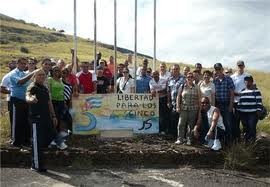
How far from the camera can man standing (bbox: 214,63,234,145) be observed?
41.7ft

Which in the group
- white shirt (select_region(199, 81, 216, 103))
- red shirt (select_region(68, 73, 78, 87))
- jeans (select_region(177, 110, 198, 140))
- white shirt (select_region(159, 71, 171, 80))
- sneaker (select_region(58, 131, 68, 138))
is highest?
white shirt (select_region(159, 71, 171, 80))

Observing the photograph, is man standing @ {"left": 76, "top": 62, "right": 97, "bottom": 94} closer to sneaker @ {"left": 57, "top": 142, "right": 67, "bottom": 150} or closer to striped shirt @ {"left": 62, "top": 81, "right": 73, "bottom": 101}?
Answer: striped shirt @ {"left": 62, "top": 81, "right": 73, "bottom": 101}

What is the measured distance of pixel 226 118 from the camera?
12711 millimetres

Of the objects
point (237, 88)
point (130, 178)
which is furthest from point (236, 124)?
point (130, 178)

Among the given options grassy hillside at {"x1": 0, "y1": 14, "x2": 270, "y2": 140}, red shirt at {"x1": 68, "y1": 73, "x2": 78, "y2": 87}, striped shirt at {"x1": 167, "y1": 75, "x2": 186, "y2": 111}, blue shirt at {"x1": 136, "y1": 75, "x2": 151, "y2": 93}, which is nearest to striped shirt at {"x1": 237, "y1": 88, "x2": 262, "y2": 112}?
striped shirt at {"x1": 167, "y1": 75, "x2": 186, "y2": 111}

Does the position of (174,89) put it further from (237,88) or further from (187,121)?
(237,88)

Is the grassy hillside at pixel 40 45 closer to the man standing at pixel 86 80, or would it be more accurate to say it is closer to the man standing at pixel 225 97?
the man standing at pixel 86 80

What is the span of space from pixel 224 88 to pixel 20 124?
4457mm

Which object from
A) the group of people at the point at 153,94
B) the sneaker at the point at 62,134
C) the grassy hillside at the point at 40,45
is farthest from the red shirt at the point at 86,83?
the grassy hillside at the point at 40,45

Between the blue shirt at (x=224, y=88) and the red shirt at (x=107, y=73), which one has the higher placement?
the red shirt at (x=107, y=73)

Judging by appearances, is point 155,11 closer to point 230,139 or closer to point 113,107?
point 113,107

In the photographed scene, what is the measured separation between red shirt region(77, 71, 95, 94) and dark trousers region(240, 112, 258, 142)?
3.51 m

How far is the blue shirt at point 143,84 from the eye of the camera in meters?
13.9

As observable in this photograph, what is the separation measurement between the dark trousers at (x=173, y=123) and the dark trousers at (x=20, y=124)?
3.32m
